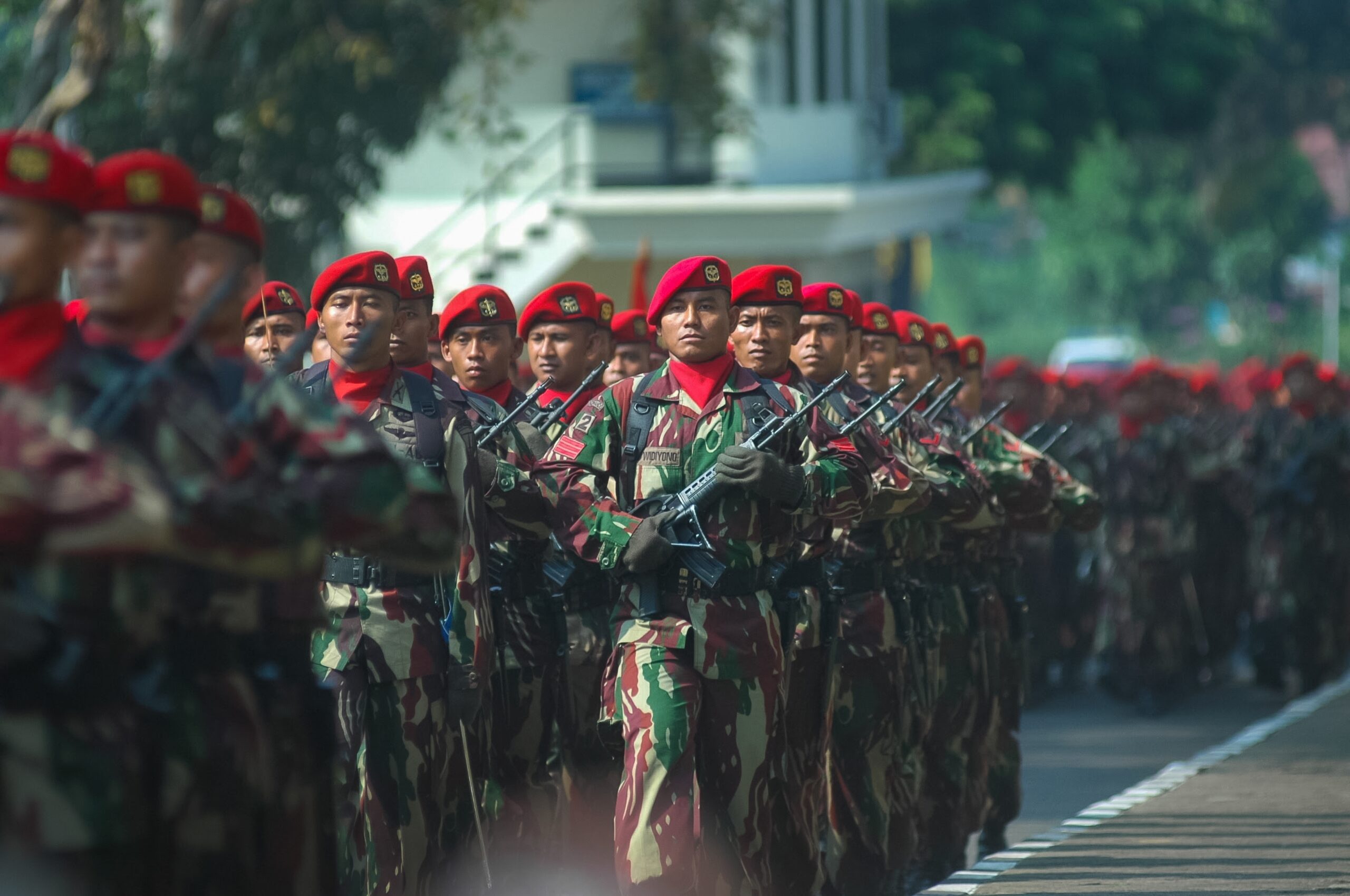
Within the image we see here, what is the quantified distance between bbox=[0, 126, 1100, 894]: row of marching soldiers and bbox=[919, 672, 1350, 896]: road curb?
0.59 ft

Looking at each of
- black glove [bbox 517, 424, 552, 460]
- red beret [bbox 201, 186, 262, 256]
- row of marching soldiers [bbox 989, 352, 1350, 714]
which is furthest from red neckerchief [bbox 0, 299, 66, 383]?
row of marching soldiers [bbox 989, 352, 1350, 714]

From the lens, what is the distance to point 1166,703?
619 inches

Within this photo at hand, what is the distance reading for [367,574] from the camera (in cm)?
702

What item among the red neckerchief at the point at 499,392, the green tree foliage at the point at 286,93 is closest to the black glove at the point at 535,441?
the red neckerchief at the point at 499,392

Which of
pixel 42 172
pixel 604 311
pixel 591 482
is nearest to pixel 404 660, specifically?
pixel 591 482

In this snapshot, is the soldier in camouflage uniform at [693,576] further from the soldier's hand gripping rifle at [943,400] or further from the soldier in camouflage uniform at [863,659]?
the soldier's hand gripping rifle at [943,400]

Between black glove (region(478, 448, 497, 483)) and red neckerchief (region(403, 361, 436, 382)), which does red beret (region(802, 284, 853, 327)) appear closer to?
black glove (region(478, 448, 497, 483))

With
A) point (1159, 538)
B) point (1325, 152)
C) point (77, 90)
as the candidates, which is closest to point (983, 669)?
point (1159, 538)

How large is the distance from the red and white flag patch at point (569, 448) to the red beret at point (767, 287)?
0.94 m

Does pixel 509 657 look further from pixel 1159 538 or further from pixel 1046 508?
pixel 1159 538

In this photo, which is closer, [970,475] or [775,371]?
[775,371]

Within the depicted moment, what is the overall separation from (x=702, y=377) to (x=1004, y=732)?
3.49 m

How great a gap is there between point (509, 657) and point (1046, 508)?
134 inches

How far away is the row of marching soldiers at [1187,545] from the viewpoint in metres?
15.8
